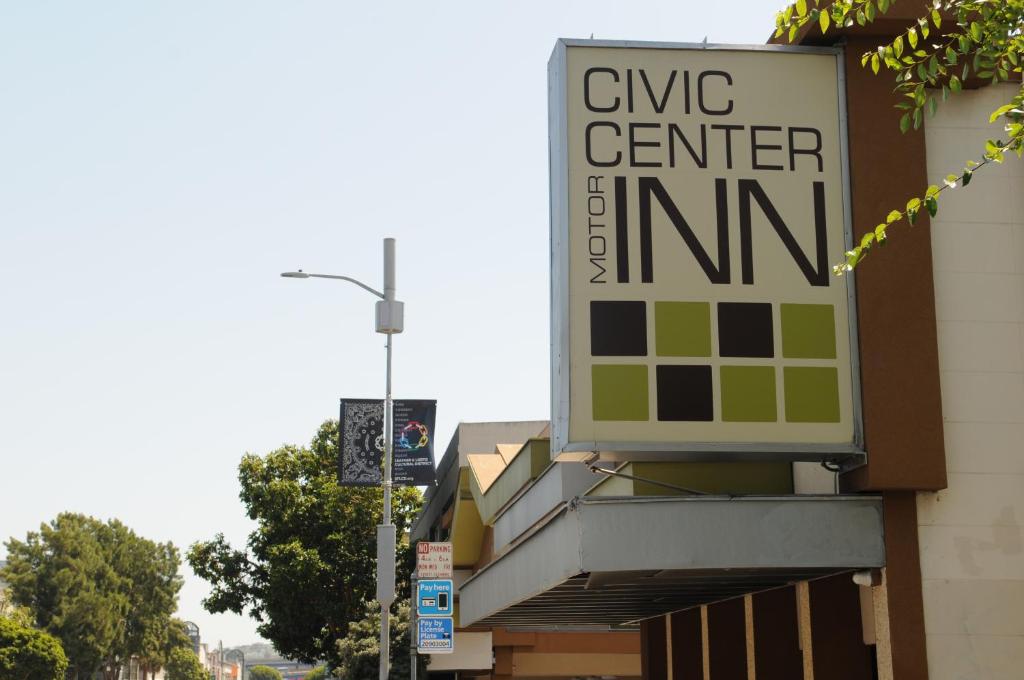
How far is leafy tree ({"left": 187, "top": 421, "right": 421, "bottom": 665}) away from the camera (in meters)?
44.4

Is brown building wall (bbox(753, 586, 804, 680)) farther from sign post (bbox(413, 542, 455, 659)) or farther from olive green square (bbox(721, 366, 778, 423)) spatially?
sign post (bbox(413, 542, 455, 659))

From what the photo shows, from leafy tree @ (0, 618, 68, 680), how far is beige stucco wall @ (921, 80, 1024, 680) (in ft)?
268

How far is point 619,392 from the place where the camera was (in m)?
11.5

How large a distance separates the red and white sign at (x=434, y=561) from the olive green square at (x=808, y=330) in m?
11.1

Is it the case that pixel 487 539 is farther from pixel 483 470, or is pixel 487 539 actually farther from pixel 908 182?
pixel 908 182

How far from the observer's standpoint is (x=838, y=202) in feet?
39.5

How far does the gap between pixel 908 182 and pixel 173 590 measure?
116359mm

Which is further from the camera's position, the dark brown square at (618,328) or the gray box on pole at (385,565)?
the gray box on pole at (385,565)

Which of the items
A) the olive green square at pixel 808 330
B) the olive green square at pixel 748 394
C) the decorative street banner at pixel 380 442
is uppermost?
the decorative street banner at pixel 380 442

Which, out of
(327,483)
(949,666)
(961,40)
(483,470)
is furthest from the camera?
(327,483)

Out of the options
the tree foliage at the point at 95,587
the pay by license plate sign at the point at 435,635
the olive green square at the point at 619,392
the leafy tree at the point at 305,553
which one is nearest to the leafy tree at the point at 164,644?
the tree foliage at the point at 95,587

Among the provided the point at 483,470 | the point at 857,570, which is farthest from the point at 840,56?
the point at 483,470

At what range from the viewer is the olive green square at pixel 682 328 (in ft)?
38.3

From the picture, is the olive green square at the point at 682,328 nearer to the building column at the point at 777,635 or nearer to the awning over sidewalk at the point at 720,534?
the awning over sidewalk at the point at 720,534
